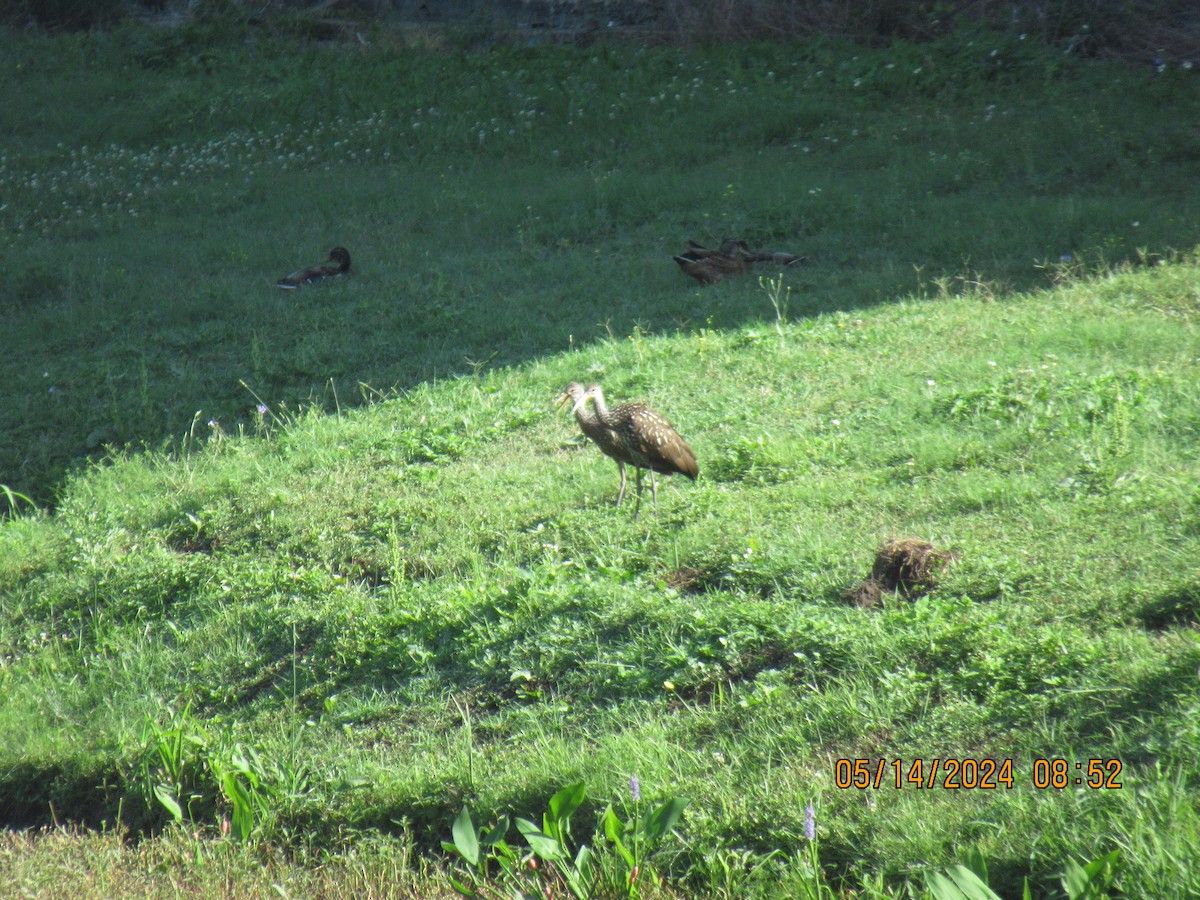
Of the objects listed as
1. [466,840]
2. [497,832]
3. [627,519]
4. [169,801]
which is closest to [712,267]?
[627,519]

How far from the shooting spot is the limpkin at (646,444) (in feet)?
21.0

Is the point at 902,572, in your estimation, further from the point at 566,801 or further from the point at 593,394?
the point at 593,394

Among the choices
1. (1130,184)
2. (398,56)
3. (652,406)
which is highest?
(398,56)

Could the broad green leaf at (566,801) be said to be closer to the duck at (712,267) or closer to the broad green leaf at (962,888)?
the broad green leaf at (962,888)

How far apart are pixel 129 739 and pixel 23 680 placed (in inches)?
47.6

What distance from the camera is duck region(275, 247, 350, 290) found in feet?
39.0

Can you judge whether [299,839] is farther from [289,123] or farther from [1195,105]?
[289,123]

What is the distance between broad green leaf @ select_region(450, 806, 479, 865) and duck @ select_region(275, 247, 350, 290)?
28.9ft

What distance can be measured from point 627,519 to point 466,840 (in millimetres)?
2808

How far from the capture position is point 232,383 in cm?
967

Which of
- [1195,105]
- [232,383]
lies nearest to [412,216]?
[232,383]

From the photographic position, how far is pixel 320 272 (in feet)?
39.3
